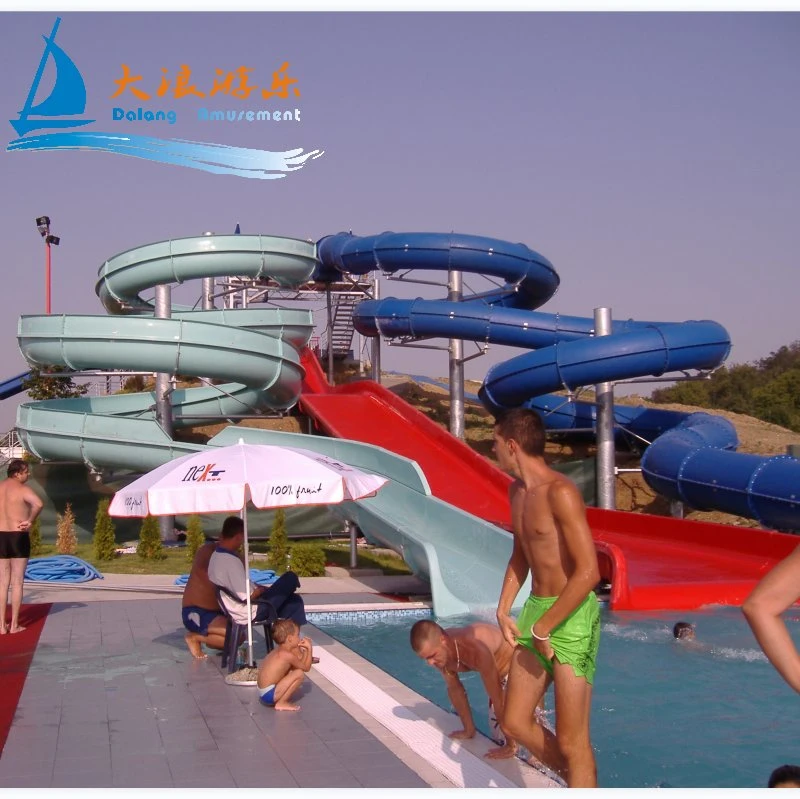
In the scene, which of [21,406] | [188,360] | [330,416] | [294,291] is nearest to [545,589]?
[188,360]

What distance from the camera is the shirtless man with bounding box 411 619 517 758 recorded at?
16.3 feet

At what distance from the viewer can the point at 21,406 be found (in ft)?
50.7

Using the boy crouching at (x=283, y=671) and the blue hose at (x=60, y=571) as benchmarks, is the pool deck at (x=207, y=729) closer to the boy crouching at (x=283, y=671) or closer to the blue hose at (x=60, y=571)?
the boy crouching at (x=283, y=671)

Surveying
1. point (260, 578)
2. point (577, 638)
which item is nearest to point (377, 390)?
point (260, 578)

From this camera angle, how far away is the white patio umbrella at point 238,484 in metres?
6.11

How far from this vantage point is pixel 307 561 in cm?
1269

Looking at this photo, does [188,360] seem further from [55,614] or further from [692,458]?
[692,458]

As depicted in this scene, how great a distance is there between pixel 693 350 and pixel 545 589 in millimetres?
11600

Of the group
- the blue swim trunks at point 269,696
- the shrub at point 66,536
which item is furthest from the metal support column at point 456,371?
the blue swim trunks at point 269,696

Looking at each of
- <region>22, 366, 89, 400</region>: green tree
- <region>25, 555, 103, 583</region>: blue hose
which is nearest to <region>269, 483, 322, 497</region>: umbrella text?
<region>25, 555, 103, 583</region>: blue hose

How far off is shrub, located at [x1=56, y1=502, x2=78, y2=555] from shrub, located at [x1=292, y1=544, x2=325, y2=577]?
154 inches

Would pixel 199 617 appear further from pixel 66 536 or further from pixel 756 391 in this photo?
pixel 756 391

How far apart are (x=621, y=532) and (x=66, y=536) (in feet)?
26.6

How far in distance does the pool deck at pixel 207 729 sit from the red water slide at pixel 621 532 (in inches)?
161
